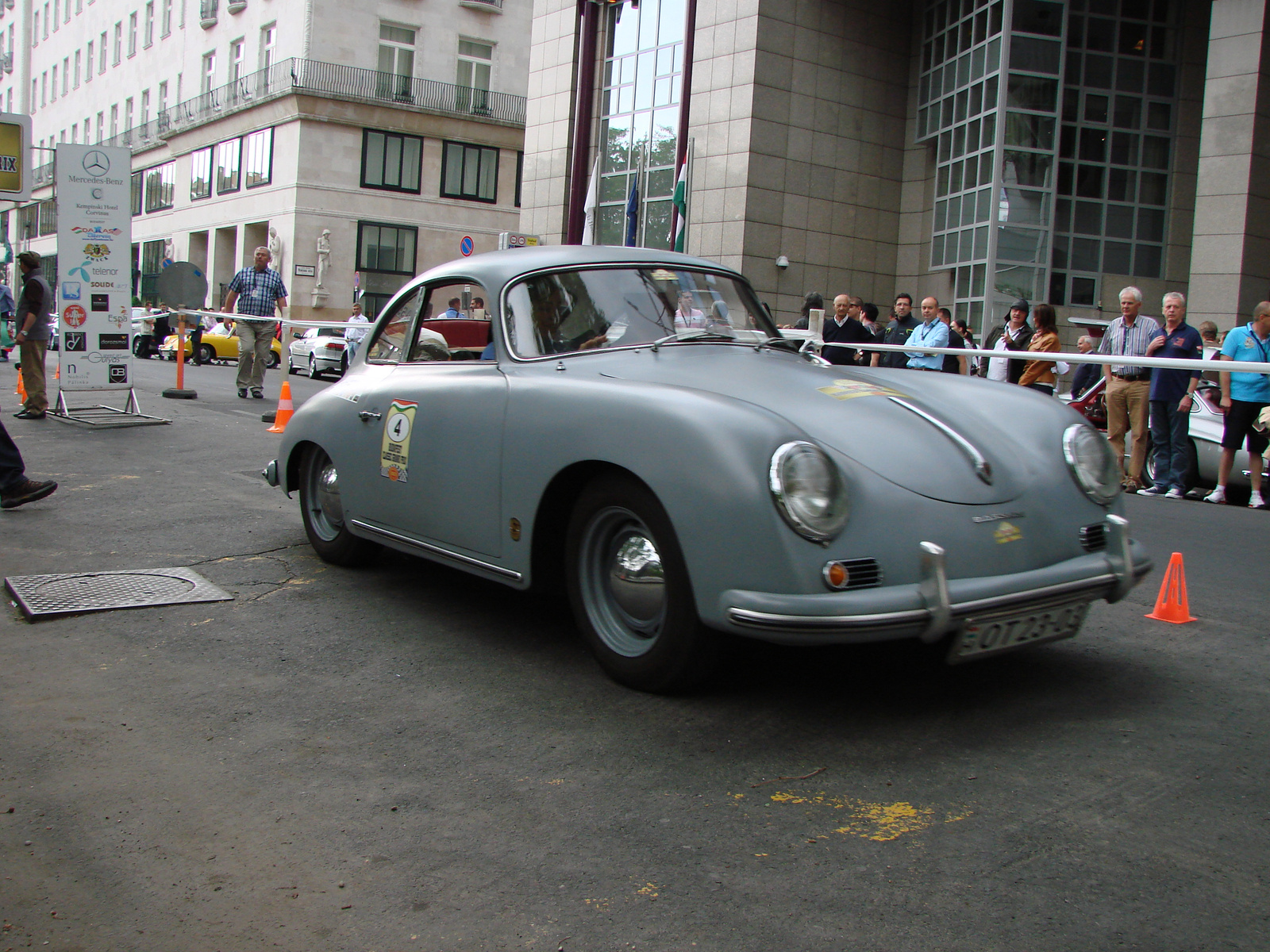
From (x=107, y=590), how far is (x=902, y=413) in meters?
3.58

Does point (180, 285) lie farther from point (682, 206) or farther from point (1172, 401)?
point (682, 206)

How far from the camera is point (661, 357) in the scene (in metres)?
4.42

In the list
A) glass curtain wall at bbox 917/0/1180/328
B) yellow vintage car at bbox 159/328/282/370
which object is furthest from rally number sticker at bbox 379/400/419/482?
yellow vintage car at bbox 159/328/282/370

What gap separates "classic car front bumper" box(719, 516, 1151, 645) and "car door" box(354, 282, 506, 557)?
1318 mm

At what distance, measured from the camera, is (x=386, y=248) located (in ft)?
143

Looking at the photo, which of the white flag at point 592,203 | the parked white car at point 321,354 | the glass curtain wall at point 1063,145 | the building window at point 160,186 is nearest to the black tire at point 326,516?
the glass curtain wall at point 1063,145

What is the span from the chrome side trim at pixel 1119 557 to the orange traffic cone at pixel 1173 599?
1.27 metres

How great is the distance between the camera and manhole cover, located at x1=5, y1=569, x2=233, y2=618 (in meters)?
4.86

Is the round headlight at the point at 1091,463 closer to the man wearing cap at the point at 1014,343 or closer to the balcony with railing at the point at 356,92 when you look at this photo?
the man wearing cap at the point at 1014,343

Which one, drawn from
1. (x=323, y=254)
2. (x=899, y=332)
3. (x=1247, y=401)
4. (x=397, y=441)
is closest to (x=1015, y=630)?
(x=397, y=441)

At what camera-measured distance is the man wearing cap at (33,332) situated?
11609 millimetres

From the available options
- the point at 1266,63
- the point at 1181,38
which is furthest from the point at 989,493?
the point at 1181,38

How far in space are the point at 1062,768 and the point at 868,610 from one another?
71 centimetres

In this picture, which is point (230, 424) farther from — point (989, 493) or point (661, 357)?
point (989, 493)
